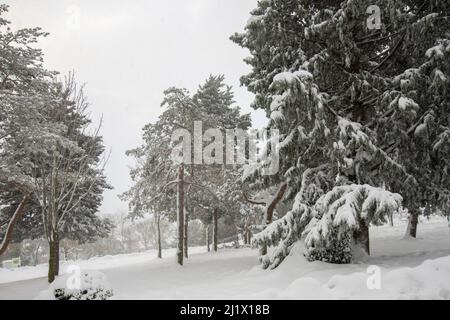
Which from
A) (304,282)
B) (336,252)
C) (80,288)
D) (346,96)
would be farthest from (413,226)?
(80,288)

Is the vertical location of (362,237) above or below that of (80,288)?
above

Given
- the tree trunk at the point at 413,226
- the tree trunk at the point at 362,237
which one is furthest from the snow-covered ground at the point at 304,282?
the tree trunk at the point at 413,226

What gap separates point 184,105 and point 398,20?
1025 centimetres

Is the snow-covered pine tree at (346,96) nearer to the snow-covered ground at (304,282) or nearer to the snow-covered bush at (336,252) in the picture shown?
the snow-covered bush at (336,252)

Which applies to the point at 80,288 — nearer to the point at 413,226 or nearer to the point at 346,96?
the point at 346,96

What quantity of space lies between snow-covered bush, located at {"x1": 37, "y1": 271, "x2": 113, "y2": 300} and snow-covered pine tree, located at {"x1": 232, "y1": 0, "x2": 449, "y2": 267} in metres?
4.64

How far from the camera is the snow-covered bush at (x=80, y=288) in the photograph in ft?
28.7

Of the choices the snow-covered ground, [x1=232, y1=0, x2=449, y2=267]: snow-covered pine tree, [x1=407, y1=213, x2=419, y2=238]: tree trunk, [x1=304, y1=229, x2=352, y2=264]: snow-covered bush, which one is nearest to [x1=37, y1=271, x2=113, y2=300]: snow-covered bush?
the snow-covered ground

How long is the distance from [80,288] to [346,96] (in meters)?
9.80

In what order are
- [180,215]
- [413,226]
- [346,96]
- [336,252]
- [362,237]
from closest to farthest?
[336,252] → [346,96] → [362,237] → [180,215] → [413,226]

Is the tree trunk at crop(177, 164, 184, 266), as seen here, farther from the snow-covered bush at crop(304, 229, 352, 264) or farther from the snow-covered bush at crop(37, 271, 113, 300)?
the snow-covered bush at crop(304, 229, 352, 264)

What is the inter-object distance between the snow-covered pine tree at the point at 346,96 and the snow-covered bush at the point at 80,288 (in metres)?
4.64

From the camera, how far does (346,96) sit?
11547 mm
